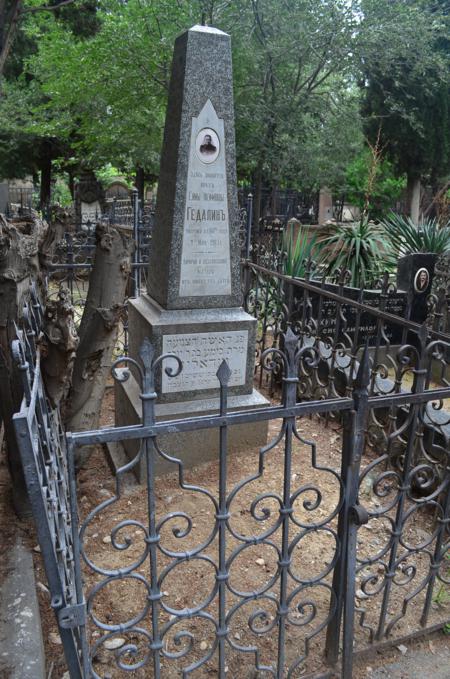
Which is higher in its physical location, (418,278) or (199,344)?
(418,278)

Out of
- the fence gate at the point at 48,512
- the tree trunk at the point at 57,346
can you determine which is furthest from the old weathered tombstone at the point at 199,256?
the fence gate at the point at 48,512

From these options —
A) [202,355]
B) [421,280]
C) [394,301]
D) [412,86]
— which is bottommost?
[202,355]

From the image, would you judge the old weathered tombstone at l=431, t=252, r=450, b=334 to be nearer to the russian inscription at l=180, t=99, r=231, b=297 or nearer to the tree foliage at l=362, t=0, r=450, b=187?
the russian inscription at l=180, t=99, r=231, b=297

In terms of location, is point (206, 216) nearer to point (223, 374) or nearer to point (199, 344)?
point (199, 344)

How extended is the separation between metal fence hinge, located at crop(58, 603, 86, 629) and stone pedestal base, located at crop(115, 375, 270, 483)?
1.77 m

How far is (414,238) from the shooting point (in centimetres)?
678

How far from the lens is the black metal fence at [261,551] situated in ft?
5.42

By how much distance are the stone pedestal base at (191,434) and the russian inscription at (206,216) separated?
75 cm

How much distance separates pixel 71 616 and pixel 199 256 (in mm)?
2441

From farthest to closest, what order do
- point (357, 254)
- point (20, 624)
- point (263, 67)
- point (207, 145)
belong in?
point (263, 67) → point (357, 254) → point (207, 145) → point (20, 624)

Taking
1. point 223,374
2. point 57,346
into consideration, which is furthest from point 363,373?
point 57,346

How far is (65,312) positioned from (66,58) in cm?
1059

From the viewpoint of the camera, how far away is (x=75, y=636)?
1783 mm

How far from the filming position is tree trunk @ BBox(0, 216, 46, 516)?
254cm
